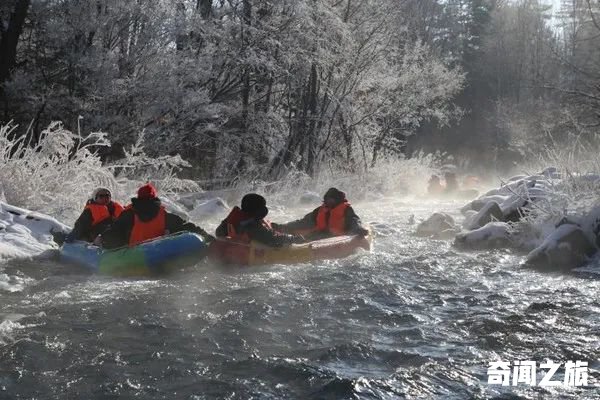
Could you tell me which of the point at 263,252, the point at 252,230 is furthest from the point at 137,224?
the point at 263,252

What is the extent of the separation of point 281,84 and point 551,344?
14.1 m

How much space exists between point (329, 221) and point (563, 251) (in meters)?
3.19

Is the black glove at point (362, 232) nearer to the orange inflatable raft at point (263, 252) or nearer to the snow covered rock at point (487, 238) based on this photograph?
the orange inflatable raft at point (263, 252)

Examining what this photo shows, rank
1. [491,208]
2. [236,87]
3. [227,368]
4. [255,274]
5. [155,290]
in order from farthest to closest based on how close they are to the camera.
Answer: [236,87] → [491,208] → [255,274] → [155,290] → [227,368]

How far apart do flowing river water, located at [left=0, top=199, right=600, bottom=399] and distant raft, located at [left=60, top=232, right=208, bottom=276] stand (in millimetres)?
184

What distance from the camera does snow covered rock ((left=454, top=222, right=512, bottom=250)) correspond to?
31.6 feet

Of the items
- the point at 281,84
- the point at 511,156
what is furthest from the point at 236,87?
the point at 511,156

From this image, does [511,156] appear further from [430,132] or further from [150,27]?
[150,27]

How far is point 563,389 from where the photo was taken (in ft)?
13.5

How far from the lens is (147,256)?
7.17m

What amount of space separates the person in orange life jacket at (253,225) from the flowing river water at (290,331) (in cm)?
37

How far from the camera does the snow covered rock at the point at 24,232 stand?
8.00 m

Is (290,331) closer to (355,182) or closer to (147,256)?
(147,256)

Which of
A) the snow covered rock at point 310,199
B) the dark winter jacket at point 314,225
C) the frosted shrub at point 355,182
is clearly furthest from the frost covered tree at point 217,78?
the dark winter jacket at point 314,225
